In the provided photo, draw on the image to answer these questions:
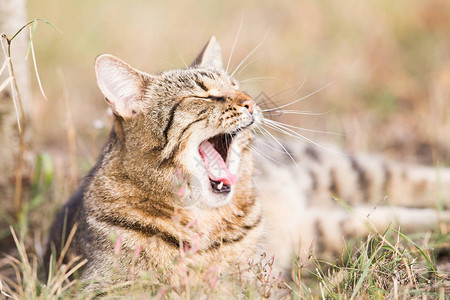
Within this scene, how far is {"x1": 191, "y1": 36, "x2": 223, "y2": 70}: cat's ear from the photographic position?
3.00 meters

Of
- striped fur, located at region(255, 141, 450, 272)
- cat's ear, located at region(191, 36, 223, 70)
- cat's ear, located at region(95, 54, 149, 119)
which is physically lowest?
striped fur, located at region(255, 141, 450, 272)

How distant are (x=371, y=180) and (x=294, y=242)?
87 centimetres

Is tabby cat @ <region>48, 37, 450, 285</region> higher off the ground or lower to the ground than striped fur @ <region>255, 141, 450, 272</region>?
higher

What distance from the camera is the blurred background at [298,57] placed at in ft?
16.2

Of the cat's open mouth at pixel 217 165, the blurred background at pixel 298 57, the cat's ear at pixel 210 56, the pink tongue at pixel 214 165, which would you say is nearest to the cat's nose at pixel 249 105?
the cat's open mouth at pixel 217 165

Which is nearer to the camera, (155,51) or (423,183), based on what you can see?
(423,183)

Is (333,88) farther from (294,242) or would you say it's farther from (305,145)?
(294,242)

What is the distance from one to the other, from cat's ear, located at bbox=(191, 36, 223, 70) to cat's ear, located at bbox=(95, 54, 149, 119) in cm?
50

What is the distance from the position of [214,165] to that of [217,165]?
0.06 ft

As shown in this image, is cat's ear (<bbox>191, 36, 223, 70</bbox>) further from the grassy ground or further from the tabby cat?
the grassy ground

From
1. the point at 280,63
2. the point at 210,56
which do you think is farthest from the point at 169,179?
the point at 280,63

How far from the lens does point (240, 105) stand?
8.14 feet

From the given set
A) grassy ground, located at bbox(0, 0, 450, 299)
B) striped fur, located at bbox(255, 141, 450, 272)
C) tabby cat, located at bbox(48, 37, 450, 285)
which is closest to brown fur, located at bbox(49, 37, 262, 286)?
tabby cat, located at bbox(48, 37, 450, 285)

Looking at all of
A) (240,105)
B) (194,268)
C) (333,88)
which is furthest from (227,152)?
(333,88)
